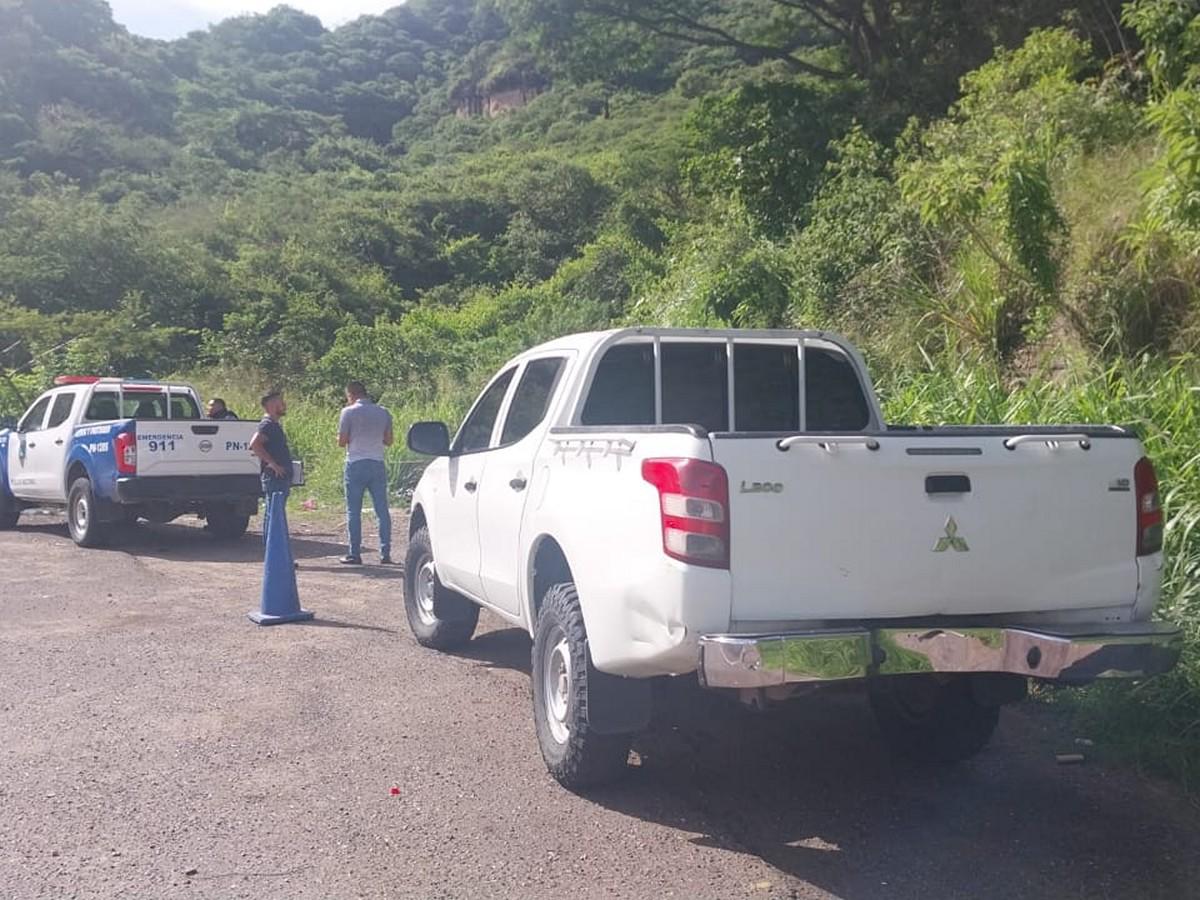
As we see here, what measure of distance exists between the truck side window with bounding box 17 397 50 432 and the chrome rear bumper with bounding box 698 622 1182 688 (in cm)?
1265

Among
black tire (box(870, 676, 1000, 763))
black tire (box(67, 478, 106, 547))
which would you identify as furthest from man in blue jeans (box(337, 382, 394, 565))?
black tire (box(870, 676, 1000, 763))

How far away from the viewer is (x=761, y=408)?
625 centimetres

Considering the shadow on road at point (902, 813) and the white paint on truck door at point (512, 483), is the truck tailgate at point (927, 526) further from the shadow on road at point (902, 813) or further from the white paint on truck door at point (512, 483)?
the white paint on truck door at point (512, 483)

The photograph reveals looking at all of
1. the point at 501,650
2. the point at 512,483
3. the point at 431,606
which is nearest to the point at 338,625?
the point at 431,606

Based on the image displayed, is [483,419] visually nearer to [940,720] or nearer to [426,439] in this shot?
[426,439]

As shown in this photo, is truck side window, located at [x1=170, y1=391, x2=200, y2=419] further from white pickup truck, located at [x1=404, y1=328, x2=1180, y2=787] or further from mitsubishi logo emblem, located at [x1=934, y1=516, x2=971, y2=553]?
mitsubishi logo emblem, located at [x1=934, y1=516, x2=971, y2=553]

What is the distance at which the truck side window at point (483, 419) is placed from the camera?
7027 mm

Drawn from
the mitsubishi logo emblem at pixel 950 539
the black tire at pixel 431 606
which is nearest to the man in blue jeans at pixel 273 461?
the black tire at pixel 431 606

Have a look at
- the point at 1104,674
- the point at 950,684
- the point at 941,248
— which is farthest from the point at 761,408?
the point at 941,248

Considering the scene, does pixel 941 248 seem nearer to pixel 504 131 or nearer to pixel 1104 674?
pixel 1104 674

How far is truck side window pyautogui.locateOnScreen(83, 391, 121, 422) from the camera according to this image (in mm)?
14273

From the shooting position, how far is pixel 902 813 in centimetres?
502

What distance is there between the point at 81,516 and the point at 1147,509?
11.7 meters

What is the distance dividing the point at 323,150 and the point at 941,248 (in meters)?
56.1
